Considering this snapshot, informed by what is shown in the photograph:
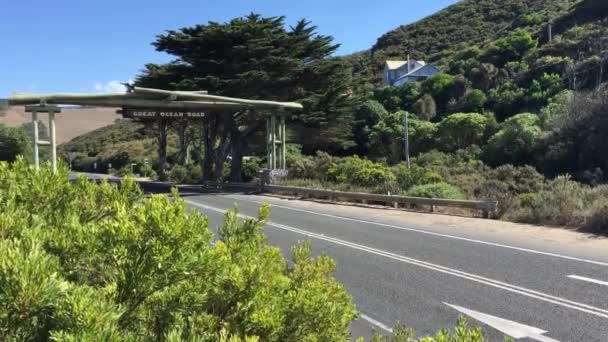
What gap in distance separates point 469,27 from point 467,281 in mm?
85774

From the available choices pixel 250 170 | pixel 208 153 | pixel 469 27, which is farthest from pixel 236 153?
pixel 469 27

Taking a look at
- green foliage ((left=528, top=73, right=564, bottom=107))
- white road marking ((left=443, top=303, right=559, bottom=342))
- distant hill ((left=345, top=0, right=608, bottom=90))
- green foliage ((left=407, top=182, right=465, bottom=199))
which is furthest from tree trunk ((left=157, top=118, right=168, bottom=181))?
white road marking ((left=443, top=303, right=559, bottom=342))

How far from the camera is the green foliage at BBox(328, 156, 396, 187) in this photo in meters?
24.6

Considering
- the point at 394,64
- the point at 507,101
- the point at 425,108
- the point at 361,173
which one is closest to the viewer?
the point at 361,173

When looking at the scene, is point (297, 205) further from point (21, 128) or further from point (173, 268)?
point (21, 128)

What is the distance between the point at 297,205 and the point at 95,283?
797 inches

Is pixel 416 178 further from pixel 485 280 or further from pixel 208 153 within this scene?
pixel 208 153

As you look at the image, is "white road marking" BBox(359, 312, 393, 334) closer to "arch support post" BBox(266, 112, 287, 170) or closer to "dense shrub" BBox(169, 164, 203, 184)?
"arch support post" BBox(266, 112, 287, 170)

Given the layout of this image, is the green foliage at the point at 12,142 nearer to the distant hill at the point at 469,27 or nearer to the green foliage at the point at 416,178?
the green foliage at the point at 416,178

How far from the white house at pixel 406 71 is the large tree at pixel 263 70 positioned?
35871 millimetres

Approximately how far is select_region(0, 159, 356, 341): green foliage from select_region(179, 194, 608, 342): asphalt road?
4.04 m

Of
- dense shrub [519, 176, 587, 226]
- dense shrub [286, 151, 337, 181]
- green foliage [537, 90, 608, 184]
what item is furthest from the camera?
dense shrub [286, 151, 337, 181]

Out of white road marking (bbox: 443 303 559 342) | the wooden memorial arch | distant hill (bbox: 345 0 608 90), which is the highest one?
distant hill (bbox: 345 0 608 90)

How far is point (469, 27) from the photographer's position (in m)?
87.3
